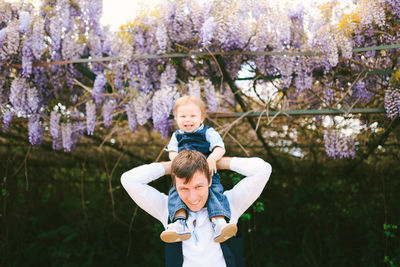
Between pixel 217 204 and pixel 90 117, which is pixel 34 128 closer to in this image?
pixel 90 117

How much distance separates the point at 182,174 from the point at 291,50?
1986 mm

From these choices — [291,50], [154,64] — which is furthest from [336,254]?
[154,64]

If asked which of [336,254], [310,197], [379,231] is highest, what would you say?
[310,197]

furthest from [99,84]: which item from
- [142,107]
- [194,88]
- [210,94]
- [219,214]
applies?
[219,214]

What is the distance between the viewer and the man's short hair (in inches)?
62.6

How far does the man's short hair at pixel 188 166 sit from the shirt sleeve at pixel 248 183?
200mm

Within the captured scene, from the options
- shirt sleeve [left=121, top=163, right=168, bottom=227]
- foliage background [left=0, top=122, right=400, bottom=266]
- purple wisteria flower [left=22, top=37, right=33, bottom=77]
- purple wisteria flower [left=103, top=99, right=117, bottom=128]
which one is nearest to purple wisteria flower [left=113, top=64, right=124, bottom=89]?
purple wisteria flower [left=103, top=99, right=117, bottom=128]

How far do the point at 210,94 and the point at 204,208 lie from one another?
167 cm

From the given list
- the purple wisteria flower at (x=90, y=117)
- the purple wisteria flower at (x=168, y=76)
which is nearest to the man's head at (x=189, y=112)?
the purple wisteria flower at (x=168, y=76)

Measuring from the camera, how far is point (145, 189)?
1760 mm

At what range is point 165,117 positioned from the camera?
322 centimetres

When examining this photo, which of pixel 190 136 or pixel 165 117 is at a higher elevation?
pixel 165 117

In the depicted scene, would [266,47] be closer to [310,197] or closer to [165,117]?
[165,117]

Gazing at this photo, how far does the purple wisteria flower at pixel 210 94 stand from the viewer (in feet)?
10.8
